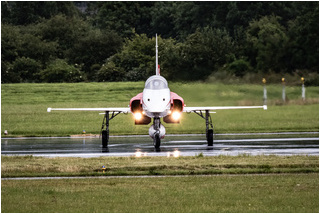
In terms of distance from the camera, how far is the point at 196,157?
20562mm

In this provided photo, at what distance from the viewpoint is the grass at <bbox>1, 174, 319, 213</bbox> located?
41.4ft

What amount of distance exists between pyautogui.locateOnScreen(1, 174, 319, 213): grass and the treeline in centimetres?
1877

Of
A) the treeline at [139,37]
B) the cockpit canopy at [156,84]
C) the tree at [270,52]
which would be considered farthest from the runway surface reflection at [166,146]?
the treeline at [139,37]

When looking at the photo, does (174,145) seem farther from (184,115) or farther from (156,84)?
(184,115)

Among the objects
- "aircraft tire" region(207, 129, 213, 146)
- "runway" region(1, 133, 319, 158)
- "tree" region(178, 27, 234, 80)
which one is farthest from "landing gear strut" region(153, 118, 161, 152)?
"tree" region(178, 27, 234, 80)

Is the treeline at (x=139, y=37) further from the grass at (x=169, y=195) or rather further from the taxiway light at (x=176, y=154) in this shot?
the grass at (x=169, y=195)

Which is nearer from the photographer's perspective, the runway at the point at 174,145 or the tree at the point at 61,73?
the runway at the point at 174,145

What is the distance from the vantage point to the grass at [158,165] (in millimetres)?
17641

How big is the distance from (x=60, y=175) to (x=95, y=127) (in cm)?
1792

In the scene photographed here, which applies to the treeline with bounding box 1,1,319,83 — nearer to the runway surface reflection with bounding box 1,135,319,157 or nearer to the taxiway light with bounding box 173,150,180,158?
the runway surface reflection with bounding box 1,135,319,157

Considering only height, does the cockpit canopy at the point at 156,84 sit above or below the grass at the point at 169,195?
above

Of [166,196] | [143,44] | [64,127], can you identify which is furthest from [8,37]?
[166,196]

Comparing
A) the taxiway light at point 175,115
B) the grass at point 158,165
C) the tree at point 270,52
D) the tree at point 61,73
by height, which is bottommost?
the grass at point 158,165

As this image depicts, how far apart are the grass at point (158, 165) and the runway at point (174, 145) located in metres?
1.65
